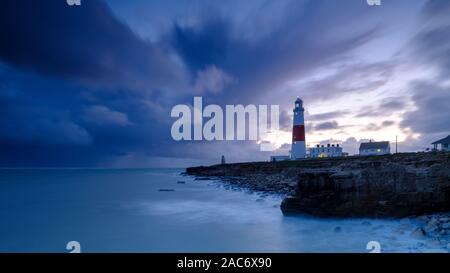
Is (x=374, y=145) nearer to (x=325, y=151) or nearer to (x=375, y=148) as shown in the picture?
(x=375, y=148)

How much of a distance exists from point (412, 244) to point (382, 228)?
0.99m

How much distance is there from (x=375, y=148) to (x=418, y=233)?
2900 cm

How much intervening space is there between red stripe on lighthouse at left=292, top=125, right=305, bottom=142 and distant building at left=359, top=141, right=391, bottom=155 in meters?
12.3

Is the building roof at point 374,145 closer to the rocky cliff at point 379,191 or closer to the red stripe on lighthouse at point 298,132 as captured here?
the red stripe on lighthouse at point 298,132

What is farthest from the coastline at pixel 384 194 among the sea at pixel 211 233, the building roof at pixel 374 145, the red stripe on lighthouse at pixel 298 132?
the building roof at pixel 374 145

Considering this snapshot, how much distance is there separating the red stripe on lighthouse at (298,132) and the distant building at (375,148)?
40.4 feet

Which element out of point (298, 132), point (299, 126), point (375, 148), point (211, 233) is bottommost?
point (211, 233)

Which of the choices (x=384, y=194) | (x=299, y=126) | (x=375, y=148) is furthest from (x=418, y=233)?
(x=375, y=148)

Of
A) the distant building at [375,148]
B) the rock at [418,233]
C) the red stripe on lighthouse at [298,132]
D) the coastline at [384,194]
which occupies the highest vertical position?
the red stripe on lighthouse at [298,132]

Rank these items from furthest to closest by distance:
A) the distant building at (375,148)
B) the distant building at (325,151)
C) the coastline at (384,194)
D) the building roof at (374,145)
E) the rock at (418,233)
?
the distant building at (325,151), the building roof at (374,145), the distant building at (375,148), the coastline at (384,194), the rock at (418,233)

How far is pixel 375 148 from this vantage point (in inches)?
1172

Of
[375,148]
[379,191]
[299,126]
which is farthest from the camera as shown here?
[375,148]

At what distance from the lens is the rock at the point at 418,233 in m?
4.70
